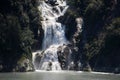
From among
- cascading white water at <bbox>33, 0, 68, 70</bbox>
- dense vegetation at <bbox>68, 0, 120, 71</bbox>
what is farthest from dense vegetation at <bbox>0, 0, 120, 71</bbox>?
cascading white water at <bbox>33, 0, 68, 70</bbox>

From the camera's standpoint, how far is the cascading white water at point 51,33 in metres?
106

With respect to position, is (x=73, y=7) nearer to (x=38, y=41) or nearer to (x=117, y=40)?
(x=38, y=41)

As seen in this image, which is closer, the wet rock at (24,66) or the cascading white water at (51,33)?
the wet rock at (24,66)

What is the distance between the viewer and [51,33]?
112 m

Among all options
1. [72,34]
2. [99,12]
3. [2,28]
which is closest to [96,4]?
[99,12]

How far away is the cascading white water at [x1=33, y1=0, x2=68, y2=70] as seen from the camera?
10636cm

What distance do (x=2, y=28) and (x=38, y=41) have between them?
50.6 feet

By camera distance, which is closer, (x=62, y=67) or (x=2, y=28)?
(x=2, y=28)

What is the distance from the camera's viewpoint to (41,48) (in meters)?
111

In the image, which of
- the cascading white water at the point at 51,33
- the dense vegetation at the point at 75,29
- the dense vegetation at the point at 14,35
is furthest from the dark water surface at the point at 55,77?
the cascading white water at the point at 51,33

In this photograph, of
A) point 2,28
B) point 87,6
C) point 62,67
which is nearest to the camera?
point 2,28

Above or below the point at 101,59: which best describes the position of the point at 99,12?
above

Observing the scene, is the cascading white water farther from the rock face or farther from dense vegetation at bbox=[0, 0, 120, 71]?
the rock face

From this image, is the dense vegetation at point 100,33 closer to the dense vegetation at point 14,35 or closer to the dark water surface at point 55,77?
the dense vegetation at point 14,35
